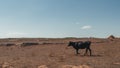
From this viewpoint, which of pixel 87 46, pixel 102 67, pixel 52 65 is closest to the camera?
pixel 102 67

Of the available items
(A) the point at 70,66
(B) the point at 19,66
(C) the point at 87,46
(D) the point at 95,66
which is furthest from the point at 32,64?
(C) the point at 87,46

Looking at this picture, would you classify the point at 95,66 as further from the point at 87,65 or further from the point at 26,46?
the point at 26,46

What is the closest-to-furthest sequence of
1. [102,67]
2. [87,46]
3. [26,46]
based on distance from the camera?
[102,67], [87,46], [26,46]

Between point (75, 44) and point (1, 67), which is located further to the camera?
point (75, 44)

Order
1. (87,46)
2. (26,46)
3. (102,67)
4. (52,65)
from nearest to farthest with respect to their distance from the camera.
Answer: (102,67) → (52,65) → (87,46) → (26,46)

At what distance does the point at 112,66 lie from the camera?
833 inches

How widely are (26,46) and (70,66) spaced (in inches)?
918

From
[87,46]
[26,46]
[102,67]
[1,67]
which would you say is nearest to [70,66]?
[102,67]

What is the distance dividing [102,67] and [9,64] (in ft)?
25.7

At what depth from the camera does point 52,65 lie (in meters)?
22.1

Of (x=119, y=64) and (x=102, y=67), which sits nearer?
(x=102, y=67)

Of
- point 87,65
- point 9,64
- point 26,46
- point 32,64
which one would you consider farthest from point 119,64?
point 26,46

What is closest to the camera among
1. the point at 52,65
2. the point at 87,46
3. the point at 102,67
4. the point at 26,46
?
the point at 102,67

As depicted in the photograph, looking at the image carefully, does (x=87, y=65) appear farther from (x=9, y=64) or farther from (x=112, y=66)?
(x=9, y=64)
